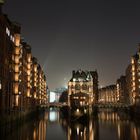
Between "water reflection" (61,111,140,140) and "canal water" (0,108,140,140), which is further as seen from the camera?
"water reflection" (61,111,140,140)

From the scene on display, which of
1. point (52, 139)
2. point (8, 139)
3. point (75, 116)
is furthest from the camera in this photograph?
point (75, 116)

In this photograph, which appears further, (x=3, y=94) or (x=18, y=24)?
(x=18, y=24)

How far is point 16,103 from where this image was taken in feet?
341

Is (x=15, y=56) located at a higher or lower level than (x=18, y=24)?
lower

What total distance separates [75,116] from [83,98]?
52211 millimetres

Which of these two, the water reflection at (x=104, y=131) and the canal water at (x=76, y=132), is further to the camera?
the water reflection at (x=104, y=131)

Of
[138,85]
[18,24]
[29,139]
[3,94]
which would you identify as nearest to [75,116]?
[138,85]

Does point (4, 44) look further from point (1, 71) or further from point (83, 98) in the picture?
point (83, 98)

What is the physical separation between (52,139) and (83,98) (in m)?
110

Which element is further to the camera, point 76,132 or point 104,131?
point 104,131

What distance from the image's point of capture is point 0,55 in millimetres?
79688

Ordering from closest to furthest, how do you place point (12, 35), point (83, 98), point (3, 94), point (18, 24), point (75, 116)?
point (3, 94) < point (12, 35) < point (18, 24) < point (75, 116) < point (83, 98)

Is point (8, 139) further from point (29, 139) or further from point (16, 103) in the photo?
point (16, 103)

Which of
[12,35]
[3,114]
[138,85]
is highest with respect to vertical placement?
[12,35]
